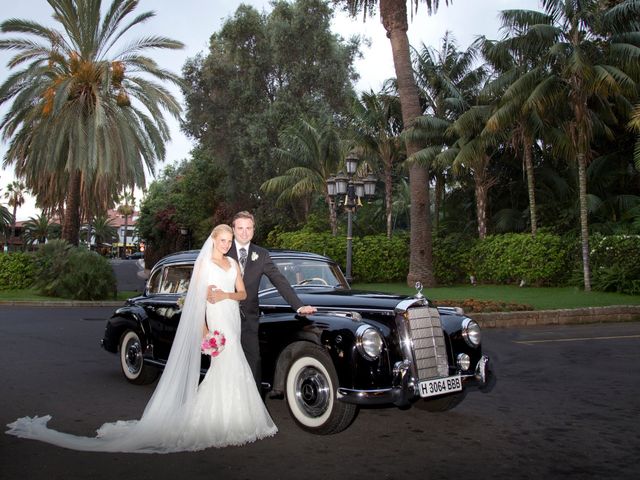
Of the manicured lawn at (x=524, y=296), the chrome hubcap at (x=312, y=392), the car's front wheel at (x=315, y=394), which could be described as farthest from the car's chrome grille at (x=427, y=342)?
the manicured lawn at (x=524, y=296)

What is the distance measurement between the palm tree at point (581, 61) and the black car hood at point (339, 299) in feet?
52.3

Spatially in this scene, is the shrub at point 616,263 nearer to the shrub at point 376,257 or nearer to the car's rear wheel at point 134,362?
the shrub at point 376,257

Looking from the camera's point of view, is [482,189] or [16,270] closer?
[16,270]

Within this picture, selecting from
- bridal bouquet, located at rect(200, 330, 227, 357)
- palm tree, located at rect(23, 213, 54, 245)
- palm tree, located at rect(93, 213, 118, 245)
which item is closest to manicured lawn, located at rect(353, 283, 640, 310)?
bridal bouquet, located at rect(200, 330, 227, 357)

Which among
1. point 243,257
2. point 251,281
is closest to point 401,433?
point 251,281

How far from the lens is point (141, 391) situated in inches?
285

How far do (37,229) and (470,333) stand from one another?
313ft

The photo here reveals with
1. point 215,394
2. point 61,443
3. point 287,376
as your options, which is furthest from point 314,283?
point 61,443

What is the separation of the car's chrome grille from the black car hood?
0.79ft

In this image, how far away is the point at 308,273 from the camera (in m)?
6.93

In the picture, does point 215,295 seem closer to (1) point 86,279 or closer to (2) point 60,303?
(2) point 60,303

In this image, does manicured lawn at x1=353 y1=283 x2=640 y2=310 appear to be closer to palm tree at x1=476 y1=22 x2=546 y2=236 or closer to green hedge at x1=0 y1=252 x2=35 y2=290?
palm tree at x1=476 y1=22 x2=546 y2=236

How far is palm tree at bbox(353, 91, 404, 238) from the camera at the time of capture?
29.1 m

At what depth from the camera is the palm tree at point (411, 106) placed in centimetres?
2133
